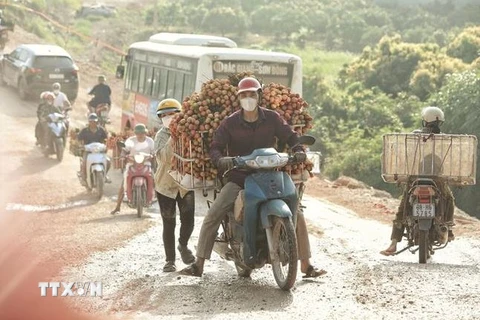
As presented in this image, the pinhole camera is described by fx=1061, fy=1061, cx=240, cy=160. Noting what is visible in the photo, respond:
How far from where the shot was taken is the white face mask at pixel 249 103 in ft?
30.8

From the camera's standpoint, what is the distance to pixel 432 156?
11320 mm

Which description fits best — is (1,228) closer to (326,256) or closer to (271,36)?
(326,256)

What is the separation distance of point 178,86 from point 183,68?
427 mm

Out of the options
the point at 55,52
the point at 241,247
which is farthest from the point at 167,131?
the point at 55,52

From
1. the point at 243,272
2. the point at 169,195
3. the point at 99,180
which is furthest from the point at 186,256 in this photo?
the point at 99,180

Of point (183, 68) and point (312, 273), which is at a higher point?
point (183, 68)

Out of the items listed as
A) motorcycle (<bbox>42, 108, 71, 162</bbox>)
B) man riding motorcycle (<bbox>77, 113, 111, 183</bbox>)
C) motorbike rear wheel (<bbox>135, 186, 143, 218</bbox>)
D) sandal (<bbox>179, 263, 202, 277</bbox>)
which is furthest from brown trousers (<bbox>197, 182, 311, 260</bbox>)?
motorcycle (<bbox>42, 108, 71, 162</bbox>)

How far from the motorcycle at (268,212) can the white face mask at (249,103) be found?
1.46 ft

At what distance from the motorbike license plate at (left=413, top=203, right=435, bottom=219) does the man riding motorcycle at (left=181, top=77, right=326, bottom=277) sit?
6.74ft

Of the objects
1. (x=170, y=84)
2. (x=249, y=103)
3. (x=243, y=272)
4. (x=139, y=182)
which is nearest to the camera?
(x=249, y=103)

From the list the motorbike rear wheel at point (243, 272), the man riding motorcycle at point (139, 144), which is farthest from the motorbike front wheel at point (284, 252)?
the man riding motorcycle at point (139, 144)

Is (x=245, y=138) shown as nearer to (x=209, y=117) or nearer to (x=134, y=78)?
(x=209, y=117)

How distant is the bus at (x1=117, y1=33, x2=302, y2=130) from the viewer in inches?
761

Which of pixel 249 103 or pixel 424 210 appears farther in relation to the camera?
pixel 424 210
